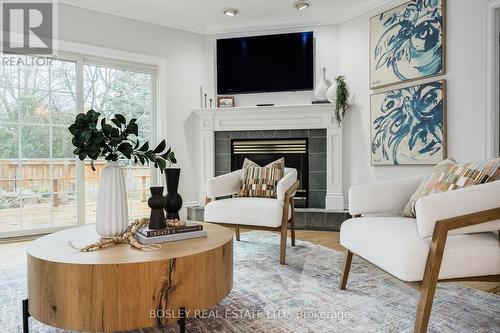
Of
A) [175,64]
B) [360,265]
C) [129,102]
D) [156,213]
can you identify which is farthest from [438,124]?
[129,102]

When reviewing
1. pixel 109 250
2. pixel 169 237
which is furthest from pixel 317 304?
pixel 109 250

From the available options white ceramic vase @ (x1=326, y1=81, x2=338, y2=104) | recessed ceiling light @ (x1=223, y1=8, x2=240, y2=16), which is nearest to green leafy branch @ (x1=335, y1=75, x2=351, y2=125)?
white ceramic vase @ (x1=326, y1=81, x2=338, y2=104)

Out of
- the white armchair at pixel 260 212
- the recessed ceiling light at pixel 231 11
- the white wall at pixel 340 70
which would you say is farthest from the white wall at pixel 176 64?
the white armchair at pixel 260 212

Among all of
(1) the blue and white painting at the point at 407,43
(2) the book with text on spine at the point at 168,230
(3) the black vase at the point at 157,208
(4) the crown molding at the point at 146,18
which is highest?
(4) the crown molding at the point at 146,18

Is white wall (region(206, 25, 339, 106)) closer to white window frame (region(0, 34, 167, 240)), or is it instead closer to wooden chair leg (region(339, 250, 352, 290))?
white window frame (region(0, 34, 167, 240))

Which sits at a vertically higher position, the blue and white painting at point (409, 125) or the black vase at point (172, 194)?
the blue and white painting at point (409, 125)

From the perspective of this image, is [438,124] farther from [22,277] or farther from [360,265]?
[22,277]

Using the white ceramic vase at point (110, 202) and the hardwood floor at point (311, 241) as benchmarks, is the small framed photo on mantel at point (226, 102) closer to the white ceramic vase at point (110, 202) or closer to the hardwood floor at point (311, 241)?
the hardwood floor at point (311, 241)

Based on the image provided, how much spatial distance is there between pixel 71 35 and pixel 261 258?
10.2 feet

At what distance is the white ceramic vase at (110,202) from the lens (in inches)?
62.3

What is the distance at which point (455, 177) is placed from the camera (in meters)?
1.70

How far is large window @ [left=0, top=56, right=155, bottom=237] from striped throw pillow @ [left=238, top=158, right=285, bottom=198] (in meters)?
1.70

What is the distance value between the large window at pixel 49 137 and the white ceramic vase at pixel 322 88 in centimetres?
228

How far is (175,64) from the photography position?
4414mm
